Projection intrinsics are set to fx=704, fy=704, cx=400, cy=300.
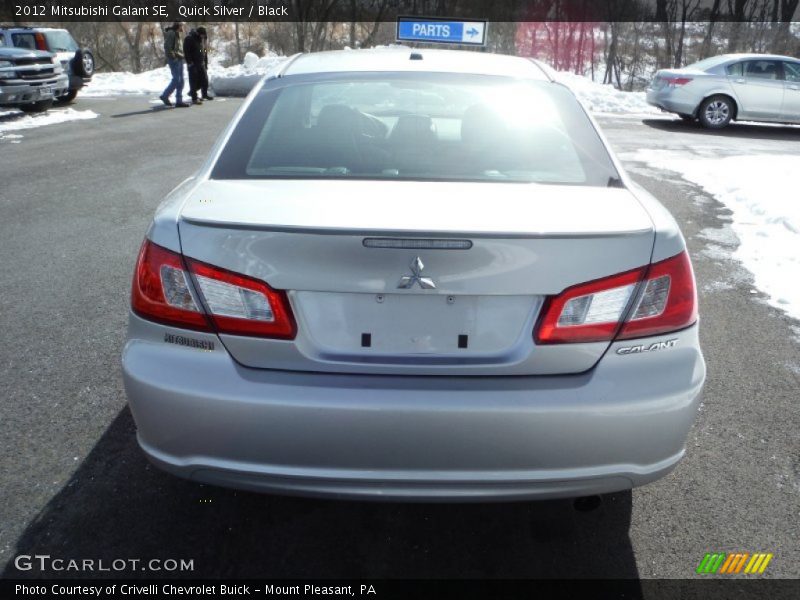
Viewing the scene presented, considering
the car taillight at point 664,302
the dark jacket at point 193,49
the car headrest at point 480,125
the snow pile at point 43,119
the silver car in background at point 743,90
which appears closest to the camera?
the car taillight at point 664,302

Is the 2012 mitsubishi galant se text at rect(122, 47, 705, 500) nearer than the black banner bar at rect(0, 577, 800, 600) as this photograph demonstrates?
Yes

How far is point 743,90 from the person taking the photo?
15.2m

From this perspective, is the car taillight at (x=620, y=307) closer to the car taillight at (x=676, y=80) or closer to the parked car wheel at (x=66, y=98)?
the car taillight at (x=676, y=80)

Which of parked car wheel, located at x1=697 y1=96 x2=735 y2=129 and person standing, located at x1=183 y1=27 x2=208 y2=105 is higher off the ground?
person standing, located at x1=183 y1=27 x2=208 y2=105

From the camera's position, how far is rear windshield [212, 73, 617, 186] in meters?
2.51

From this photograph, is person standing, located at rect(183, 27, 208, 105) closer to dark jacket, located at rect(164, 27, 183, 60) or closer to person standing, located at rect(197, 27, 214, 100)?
person standing, located at rect(197, 27, 214, 100)

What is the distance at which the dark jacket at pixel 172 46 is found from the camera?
52.2 feet

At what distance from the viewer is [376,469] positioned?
199 centimetres

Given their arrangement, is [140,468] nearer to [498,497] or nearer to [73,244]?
[498,497]

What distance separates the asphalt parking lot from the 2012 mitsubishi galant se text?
0.42 metres

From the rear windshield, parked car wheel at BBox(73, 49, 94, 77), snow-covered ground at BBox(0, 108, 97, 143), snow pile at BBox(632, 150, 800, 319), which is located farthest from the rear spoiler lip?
parked car wheel at BBox(73, 49, 94, 77)

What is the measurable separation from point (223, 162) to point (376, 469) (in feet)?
4.14

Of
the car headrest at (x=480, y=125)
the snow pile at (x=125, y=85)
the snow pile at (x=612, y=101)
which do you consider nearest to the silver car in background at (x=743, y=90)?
the snow pile at (x=612, y=101)

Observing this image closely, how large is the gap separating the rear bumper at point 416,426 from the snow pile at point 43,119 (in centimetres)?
1221
